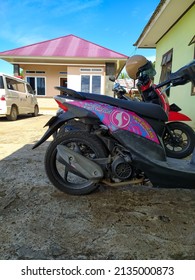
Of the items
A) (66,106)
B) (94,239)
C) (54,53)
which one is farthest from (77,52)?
(94,239)

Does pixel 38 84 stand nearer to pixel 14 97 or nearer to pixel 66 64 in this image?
pixel 66 64

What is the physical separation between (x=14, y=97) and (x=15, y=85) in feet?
2.47

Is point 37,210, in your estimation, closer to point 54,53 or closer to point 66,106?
point 66,106

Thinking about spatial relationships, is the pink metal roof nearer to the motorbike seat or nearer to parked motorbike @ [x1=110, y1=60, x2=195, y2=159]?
parked motorbike @ [x1=110, y1=60, x2=195, y2=159]

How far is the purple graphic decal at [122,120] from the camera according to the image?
6.97 feet

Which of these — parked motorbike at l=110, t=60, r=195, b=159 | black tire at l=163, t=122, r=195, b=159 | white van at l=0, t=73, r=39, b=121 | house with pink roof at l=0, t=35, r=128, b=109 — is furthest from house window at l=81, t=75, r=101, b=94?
black tire at l=163, t=122, r=195, b=159

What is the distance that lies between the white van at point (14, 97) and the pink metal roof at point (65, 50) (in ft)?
14.0

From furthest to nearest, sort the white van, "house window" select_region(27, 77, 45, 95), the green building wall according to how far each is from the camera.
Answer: "house window" select_region(27, 77, 45, 95) < the white van < the green building wall

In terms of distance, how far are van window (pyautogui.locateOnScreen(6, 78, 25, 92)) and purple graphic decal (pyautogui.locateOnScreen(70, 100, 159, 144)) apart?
794 cm

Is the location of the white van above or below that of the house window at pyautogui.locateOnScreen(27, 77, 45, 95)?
below

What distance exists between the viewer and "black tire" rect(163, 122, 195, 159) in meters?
3.65

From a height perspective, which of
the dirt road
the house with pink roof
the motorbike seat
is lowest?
the dirt road
